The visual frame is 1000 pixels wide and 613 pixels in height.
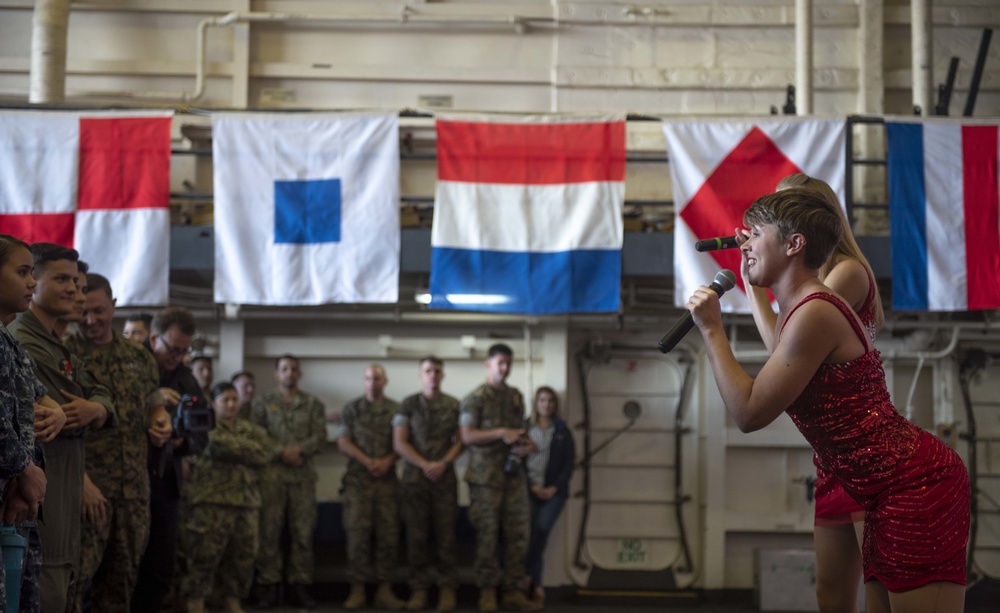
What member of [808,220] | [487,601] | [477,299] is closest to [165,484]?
[477,299]

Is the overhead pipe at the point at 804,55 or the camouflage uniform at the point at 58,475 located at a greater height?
the overhead pipe at the point at 804,55

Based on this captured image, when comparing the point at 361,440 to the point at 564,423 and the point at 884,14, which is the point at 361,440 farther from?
the point at 884,14

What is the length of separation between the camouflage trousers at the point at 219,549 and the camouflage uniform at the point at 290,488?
0.59 m

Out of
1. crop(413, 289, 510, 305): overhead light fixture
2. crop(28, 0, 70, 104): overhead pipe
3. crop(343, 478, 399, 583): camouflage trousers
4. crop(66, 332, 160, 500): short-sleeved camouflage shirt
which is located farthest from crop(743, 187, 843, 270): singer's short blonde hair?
crop(28, 0, 70, 104): overhead pipe

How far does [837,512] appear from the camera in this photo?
3.06 metres

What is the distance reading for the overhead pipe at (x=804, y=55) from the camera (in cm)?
791

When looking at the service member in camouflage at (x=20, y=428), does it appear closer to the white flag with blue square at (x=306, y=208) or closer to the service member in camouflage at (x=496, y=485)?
the white flag with blue square at (x=306, y=208)

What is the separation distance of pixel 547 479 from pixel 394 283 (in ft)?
7.35

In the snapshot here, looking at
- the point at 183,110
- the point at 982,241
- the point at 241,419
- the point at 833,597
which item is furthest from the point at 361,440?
the point at 833,597

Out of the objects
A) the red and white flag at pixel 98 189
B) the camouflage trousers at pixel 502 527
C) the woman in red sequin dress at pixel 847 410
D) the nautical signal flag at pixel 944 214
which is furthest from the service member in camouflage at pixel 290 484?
the woman in red sequin dress at pixel 847 410

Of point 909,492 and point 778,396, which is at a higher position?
point 778,396

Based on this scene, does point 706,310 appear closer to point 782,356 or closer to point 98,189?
point 782,356

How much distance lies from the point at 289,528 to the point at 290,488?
11.9 inches

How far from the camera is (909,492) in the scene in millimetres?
2518
